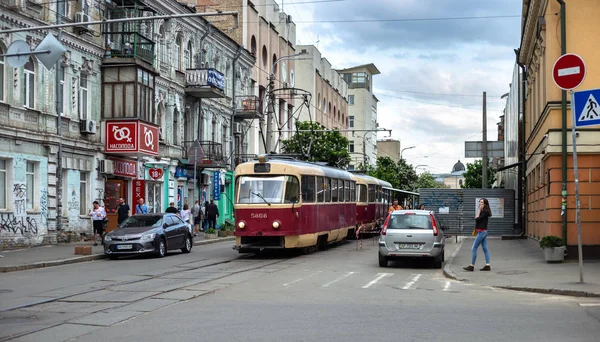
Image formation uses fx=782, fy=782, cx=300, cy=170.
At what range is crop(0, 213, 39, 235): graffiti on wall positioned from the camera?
85.8 feet

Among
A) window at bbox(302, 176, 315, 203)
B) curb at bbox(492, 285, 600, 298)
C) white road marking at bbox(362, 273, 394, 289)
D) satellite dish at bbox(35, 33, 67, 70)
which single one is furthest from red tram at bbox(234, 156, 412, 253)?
curb at bbox(492, 285, 600, 298)

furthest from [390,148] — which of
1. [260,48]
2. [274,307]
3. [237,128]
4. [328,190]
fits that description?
[274,307]

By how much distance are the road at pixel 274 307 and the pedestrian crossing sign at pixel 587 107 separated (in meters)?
3.51

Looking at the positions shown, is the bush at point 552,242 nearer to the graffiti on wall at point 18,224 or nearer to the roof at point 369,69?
the graffiti on wall at point 18,224

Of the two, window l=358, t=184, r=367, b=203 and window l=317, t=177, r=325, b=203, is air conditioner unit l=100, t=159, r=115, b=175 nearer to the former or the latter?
window l=317, t=177, r=325, b=203

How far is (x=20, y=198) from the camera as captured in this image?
26984 mm

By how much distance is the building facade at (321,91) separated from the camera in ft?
254

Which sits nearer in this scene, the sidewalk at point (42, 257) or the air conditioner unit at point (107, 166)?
the sidewalk at point (42, 257)

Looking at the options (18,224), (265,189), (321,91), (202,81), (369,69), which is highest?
(369,69)

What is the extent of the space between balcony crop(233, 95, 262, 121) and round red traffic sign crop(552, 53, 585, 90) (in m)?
36.6

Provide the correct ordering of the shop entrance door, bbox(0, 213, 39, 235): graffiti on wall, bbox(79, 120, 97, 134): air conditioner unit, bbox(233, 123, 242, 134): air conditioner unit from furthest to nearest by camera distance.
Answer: bbox(233, 123, 242, 134): air conditioner unit < the shop entrance door < bbox(79, 120, 97, 134): air conditioner unit < bbox(0, 213, 39, 235): graffiti on wall

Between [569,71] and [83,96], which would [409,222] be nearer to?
[569,71]

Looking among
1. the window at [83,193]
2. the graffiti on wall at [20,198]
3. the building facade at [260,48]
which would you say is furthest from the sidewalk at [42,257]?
the building facade at [260,48]

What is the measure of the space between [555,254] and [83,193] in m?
19.4
